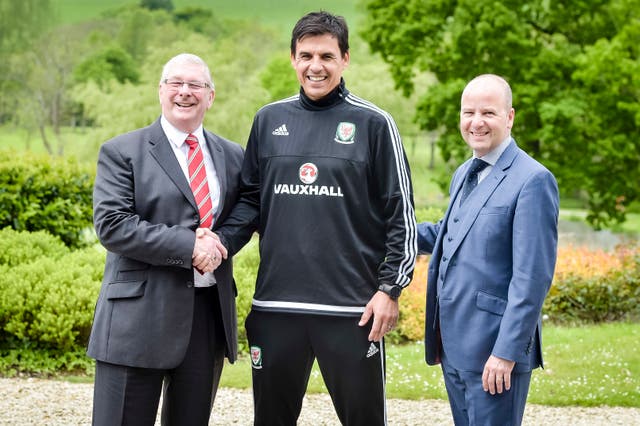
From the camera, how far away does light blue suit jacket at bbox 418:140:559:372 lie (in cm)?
357

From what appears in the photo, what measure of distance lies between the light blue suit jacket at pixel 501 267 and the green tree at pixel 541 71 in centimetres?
1236

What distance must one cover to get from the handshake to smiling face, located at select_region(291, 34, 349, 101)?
Result: 91 cm

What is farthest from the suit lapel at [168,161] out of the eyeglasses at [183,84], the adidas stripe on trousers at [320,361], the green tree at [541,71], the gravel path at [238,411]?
the green tree at [541,71]

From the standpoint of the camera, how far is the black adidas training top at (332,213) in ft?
13.4

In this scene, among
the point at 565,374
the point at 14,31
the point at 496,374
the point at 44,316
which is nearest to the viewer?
the point at 496,374

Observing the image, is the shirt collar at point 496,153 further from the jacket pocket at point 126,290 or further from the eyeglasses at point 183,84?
the jacket pocket at point 126,290

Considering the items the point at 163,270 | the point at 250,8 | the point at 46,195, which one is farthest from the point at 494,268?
the point at 250,8

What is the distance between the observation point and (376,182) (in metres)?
4.17

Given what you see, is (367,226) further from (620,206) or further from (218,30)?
(218,30)

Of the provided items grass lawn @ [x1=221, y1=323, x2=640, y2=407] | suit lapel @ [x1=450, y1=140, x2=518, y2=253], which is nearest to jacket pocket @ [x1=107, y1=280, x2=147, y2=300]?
suit lapel @ [x1=450, y1=140, x2=518, y2=253]

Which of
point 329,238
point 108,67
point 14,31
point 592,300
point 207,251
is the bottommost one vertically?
point 592,300

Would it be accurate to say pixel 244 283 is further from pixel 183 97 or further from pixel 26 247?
pixel 183 97

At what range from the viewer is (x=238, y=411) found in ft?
22.2

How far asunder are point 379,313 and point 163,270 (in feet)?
3.61
